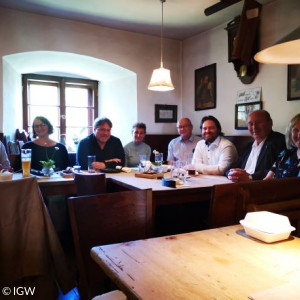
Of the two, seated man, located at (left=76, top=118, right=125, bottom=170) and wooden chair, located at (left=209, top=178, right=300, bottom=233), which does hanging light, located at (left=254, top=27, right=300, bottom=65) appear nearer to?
wooden chair, located at (left=209, top=178, right=300, bottom=233)

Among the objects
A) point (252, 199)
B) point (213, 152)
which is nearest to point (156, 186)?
point (252, 199)

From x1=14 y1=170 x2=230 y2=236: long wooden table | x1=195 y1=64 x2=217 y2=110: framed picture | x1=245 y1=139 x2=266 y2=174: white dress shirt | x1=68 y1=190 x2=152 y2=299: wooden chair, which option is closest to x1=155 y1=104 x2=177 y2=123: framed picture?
x1=195 y1=64 x2=217 y2=110: framed picture

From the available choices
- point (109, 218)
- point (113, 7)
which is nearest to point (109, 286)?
point (109, 218)

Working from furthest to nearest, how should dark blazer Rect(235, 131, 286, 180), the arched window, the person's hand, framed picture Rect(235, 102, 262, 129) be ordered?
the arched window → framed picture Rect(235, 102, 262, 129) → dark blazer Rect(235, 131, 286, 180) → the person's hand

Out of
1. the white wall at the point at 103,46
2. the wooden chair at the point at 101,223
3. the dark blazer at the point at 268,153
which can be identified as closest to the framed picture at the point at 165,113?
the white wall at the point at 103,46

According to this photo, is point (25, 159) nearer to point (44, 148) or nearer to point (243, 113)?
point (44, 148)

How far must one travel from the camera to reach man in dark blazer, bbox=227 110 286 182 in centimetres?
258

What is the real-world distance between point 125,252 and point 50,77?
4.51 meters

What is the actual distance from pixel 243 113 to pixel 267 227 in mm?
2740

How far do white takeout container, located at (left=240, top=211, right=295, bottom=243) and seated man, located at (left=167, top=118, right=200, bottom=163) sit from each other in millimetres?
2548

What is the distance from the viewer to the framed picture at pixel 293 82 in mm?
2994

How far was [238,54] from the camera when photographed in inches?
130

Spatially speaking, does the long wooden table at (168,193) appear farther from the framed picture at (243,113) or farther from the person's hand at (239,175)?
the framed picture at (243,113)

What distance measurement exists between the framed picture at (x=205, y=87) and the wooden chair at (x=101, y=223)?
3043mm
